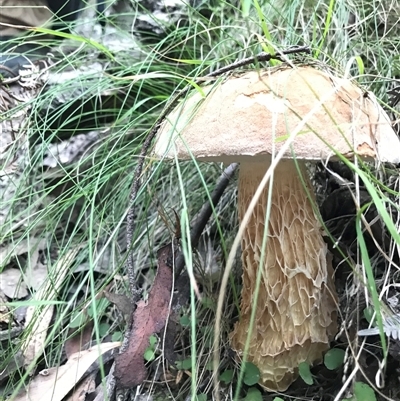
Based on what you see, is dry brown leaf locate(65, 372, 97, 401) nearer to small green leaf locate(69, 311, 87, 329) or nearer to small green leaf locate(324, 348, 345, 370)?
small green leaf locate(69, 311, 87, 329)

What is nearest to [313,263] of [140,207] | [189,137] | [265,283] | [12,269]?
[265,283]

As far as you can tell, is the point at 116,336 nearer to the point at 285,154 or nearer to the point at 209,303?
the point at 209,303

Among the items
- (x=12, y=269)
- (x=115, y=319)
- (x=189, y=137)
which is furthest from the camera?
(x=12, y=269)

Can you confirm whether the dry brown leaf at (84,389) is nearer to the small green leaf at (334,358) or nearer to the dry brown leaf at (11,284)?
the dry brown leaf at (11,284)

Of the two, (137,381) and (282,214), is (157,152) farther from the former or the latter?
(137,381)

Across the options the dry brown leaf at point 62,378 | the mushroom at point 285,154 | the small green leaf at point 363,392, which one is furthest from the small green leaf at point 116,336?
the small green leaf at point 363,392

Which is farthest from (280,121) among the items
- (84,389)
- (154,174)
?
(84,389)
